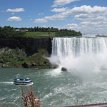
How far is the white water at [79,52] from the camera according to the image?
4544cm

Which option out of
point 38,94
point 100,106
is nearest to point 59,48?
point 38,94

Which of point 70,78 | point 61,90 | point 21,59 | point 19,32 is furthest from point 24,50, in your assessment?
point 61,90

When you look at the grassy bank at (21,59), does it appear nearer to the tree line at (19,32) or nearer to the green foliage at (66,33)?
the tree line at (19,32)

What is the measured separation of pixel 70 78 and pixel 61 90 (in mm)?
6747

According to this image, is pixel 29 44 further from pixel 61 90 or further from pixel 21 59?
pixel 61 90

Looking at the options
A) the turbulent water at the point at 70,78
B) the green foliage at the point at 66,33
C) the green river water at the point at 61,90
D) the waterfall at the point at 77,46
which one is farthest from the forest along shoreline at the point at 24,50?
the green river water at the point at 61,90

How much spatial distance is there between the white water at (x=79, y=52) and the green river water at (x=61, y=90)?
9459 mm

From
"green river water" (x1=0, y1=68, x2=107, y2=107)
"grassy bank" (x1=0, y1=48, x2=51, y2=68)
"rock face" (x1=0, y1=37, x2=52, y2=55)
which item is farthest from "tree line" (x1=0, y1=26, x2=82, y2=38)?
"green river water" (x1=0, y1=68, x2=107, y2=107)

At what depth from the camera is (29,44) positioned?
5041 centimetres

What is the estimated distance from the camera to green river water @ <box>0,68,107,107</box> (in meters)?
22.7

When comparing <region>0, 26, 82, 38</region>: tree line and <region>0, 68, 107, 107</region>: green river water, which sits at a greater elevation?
<region>0, 26, 82, 38</region>: tree line

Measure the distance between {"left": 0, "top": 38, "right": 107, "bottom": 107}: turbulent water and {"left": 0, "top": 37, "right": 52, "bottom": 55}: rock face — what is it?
4.31 feet

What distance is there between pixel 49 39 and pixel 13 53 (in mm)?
5422

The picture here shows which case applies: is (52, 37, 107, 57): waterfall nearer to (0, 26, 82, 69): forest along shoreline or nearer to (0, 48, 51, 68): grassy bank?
(0, 26, 82, 69): forest along shoreline
